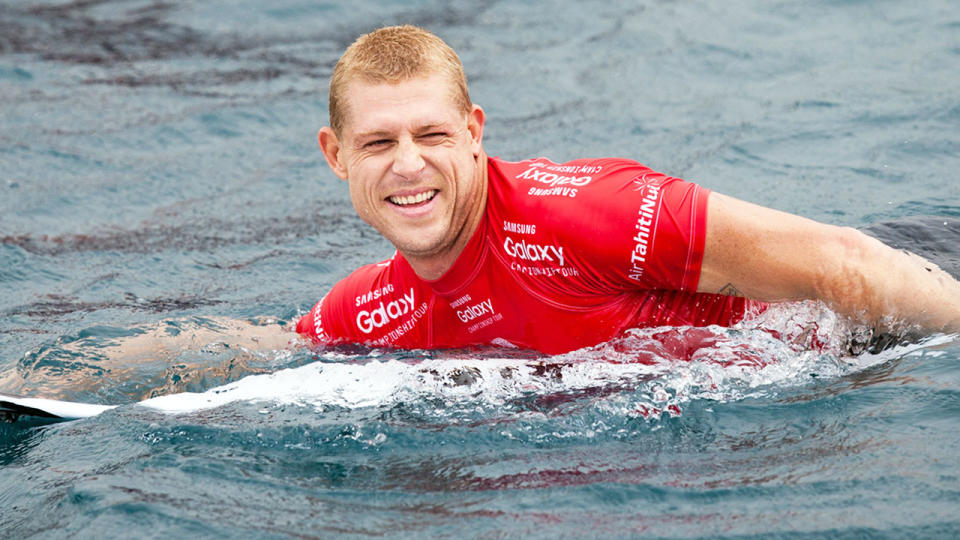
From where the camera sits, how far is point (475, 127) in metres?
4.29

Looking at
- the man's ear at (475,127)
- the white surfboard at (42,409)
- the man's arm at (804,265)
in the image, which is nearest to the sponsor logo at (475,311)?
the man's ear at (475,127)

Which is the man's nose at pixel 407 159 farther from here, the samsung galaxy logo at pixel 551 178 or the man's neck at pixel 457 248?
the samsung galaxy logo at pixel 551 178

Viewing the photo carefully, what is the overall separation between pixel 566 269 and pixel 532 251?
Answer: 15 centimetres

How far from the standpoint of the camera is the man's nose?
405cm

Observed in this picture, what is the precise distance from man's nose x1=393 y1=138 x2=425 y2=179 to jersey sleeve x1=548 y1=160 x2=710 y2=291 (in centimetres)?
63

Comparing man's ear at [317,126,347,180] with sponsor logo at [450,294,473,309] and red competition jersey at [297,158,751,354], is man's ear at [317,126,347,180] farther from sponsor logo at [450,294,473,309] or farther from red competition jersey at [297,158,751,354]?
sponsor logo at [450,294,473,309]

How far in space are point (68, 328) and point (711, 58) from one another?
669cm

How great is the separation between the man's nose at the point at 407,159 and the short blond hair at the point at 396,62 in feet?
0.78

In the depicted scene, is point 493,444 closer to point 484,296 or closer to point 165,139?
point 484,296

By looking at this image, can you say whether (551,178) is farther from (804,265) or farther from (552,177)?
(804,265)

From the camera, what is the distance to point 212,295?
6.80 m

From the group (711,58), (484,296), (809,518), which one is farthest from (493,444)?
(711,58)

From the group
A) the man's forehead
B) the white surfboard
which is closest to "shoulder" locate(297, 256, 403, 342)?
the man's forehead

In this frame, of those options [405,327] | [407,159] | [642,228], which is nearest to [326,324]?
[405,327]
